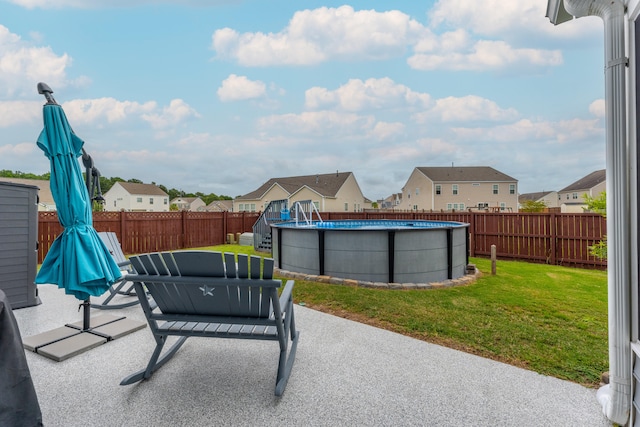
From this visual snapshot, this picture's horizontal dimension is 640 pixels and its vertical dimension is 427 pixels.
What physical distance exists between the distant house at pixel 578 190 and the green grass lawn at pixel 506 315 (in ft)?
108

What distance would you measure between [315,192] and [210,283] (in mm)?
26054

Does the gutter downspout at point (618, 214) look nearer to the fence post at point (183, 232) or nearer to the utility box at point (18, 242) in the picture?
the utility box at point (18, 242)

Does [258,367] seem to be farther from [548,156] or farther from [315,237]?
[548,156]

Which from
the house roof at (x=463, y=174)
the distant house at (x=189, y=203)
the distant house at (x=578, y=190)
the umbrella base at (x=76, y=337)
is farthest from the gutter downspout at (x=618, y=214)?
the distant house at (x=189, y=203)

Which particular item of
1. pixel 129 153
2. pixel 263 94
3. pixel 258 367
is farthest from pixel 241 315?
pixel 129 153

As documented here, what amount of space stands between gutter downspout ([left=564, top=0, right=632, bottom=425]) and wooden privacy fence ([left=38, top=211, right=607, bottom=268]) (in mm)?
7506

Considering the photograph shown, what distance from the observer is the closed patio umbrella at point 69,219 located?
287cm

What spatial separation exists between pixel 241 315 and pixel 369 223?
32.9 ft

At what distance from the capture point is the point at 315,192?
Result: 28.1 metres

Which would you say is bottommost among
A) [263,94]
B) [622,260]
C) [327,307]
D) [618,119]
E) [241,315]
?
[327,307]

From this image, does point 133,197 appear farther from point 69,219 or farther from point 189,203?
point 69,219

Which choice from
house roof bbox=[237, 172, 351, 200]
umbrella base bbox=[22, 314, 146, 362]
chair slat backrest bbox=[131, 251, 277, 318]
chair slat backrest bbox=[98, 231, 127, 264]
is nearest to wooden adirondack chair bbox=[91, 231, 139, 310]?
chair slat backrest bbox=[98, 231, 127, 264]

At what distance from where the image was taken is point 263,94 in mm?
16125

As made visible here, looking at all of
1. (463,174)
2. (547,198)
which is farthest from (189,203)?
(547,198)
